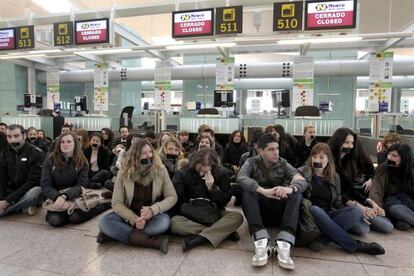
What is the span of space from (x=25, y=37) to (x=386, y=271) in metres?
7.99

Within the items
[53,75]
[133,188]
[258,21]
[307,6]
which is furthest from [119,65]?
[133,188]

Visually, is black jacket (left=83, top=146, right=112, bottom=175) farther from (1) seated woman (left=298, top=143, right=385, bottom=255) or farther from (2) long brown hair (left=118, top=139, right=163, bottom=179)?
(1) seated woman (left=298, top=143, right=385, bottom=255)

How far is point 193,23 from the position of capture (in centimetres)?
546

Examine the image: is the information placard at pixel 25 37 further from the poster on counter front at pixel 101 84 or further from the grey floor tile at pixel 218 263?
the grey floor tile at pixel 218 263

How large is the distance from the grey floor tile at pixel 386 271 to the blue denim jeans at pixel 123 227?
66.7 inches

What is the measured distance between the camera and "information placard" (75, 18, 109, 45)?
6.04m

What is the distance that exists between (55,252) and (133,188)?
2.72ft

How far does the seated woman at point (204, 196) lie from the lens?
8.37ft

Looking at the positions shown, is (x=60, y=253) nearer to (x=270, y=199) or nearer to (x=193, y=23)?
(x=270, y=199)

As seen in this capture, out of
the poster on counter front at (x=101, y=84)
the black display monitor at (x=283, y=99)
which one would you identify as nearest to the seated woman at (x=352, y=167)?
the black display monitor at (x=283, y=99)

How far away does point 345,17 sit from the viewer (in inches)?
188

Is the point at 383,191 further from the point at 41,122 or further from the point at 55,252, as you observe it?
the point at 41,122

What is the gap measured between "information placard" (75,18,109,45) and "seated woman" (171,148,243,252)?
4.48m

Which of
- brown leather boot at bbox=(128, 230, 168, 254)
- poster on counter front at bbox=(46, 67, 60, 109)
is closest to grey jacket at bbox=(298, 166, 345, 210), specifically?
brown leather boot at bbox=(128, 230, 168, 254)
